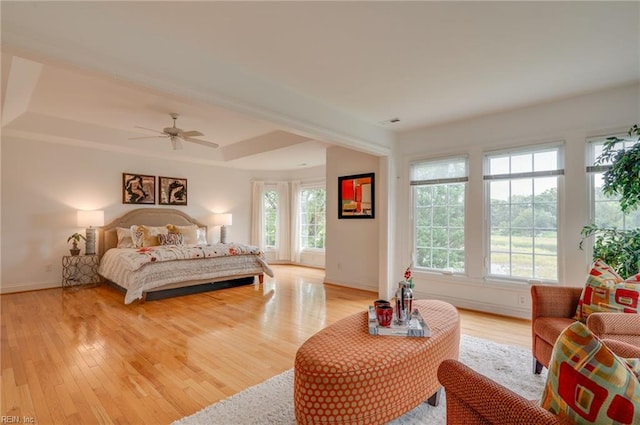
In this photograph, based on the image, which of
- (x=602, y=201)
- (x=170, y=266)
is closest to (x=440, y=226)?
(x=602, y=201)

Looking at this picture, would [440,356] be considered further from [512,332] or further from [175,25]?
[175,25]

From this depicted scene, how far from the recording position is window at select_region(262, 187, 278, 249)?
327 inches

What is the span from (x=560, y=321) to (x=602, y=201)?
6.19 feet

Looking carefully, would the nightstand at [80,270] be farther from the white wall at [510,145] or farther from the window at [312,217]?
the white wall at [510,145]

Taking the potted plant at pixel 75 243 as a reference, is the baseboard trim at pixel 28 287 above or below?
below

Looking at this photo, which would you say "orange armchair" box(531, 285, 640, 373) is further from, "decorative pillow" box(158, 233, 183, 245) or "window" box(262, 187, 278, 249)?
"window" box(262, 187, 278, 249)

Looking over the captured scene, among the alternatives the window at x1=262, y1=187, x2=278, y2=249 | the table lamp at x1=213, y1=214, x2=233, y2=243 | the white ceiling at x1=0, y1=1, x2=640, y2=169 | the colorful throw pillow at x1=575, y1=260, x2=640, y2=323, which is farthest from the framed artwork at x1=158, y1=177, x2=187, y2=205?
the colorful throw pillow at x1=575, y1=260, x2=640, y2=323

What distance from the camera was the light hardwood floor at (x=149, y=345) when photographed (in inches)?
79.0

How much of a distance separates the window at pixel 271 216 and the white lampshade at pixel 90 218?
379cm

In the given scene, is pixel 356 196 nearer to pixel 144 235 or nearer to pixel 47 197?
pixel 144 235

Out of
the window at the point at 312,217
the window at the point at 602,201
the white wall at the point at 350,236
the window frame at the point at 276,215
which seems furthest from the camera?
the window frame at the point at 276,215

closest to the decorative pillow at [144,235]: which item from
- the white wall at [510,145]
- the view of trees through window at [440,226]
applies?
the white wall at [510,145]

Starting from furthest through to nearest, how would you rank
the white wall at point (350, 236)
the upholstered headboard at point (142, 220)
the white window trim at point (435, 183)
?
the upholstered headboard at point (142, 220) → the white wall at point (350, 236) → the white window trim at point (435, 183)

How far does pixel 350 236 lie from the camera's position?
18.0 feet
